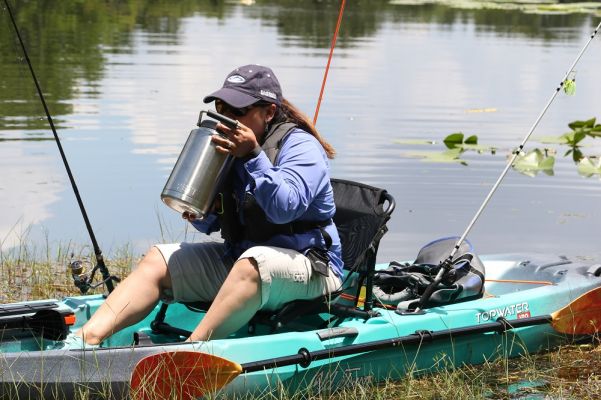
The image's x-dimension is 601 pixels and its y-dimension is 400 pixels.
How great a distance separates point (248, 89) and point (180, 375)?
1198 millimetres

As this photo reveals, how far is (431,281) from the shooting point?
18.2 feet

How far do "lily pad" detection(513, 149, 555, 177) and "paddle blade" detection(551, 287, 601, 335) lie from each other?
16.3ft

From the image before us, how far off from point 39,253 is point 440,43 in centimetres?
1794

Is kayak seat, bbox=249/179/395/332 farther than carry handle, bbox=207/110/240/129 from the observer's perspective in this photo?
Yes

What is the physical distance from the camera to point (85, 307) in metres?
5.21

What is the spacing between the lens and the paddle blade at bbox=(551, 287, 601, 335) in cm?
566

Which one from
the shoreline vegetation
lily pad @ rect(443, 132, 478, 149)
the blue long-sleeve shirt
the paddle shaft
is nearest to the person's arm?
the blue long-sleeve shirt

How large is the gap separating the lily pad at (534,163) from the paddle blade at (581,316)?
16.3 ft

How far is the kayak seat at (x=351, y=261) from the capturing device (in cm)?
499

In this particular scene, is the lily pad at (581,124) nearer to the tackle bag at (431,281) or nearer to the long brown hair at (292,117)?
the tackle bag at (431,281)

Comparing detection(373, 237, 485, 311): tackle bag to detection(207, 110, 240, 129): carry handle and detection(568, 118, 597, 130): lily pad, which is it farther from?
detection(568, 118, 597, 130): lily pad

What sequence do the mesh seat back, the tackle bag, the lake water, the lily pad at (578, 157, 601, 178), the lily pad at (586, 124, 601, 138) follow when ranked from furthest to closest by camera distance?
the lily pad at (586, 124, 601, 138)
the lily pad at (578, 157, 601, 178)
the lake water
the tackle bag
the mesh seat back

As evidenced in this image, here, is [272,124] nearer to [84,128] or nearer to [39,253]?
[39,253]

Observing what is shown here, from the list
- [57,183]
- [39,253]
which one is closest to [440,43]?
[57,183]
